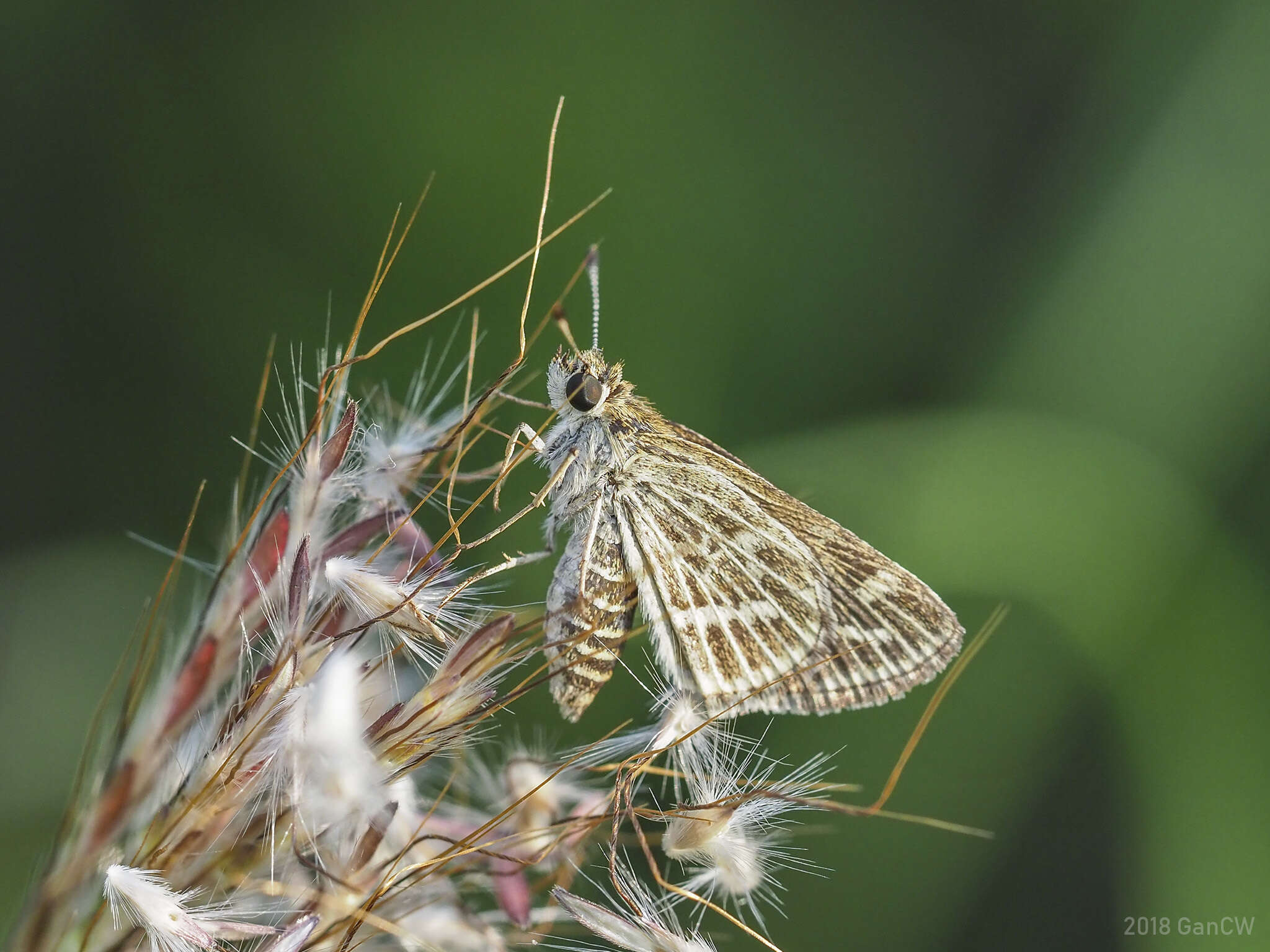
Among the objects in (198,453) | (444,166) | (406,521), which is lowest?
(198,453)

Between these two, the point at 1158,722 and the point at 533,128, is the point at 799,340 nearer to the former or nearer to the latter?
the point at 533,128

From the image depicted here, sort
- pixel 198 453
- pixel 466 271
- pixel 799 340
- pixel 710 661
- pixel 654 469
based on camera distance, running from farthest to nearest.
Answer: pixel 799 340, pixel 466 271, pixel 198 453, pixel 654 469, pixel 710 661

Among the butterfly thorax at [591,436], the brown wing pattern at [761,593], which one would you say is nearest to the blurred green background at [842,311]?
the brown wing pattern at [761,593]

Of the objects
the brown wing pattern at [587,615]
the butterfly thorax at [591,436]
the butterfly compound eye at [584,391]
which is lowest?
the brown wing pattern at [587,615]

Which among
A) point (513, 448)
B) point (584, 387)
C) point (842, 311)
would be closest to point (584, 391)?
point (584, 387)

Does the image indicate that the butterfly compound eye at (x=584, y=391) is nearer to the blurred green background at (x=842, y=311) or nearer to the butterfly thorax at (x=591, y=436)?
the butterfly thorax at (x=591, y=436)

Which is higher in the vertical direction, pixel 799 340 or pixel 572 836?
pixel 799 340

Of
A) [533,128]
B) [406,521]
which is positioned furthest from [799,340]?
[406,521]
